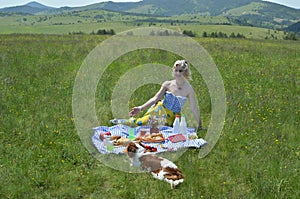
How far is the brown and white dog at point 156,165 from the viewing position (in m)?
5.65

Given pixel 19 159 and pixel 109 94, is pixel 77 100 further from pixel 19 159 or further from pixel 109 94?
pixel 19 159

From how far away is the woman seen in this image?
334 inches

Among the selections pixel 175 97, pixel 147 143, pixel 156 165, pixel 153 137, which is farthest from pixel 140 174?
pixel 175 97

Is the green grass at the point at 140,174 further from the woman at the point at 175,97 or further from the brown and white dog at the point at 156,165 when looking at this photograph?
the woman at the point at 175,97

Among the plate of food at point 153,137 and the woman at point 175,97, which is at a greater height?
the woman at point 175,97

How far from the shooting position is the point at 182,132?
7.95 meters

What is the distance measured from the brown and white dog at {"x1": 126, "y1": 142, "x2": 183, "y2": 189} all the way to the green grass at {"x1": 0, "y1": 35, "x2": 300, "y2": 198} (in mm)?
145

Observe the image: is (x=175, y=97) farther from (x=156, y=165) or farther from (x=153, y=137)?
(x=156, y=165)

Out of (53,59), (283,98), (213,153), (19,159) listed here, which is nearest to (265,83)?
(283,98)

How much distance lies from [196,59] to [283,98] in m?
9.07

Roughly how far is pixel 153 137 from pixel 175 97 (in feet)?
4.49

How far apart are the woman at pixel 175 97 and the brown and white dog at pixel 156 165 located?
2366mm

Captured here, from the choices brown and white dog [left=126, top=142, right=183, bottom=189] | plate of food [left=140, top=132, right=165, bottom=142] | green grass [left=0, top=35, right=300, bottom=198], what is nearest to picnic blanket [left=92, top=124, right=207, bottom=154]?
plate of food [left=140, top=132, right=165, bottom=142]

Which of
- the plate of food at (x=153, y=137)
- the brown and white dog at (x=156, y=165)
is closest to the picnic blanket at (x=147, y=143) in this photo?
the plate of food at (x=153, y=137)
